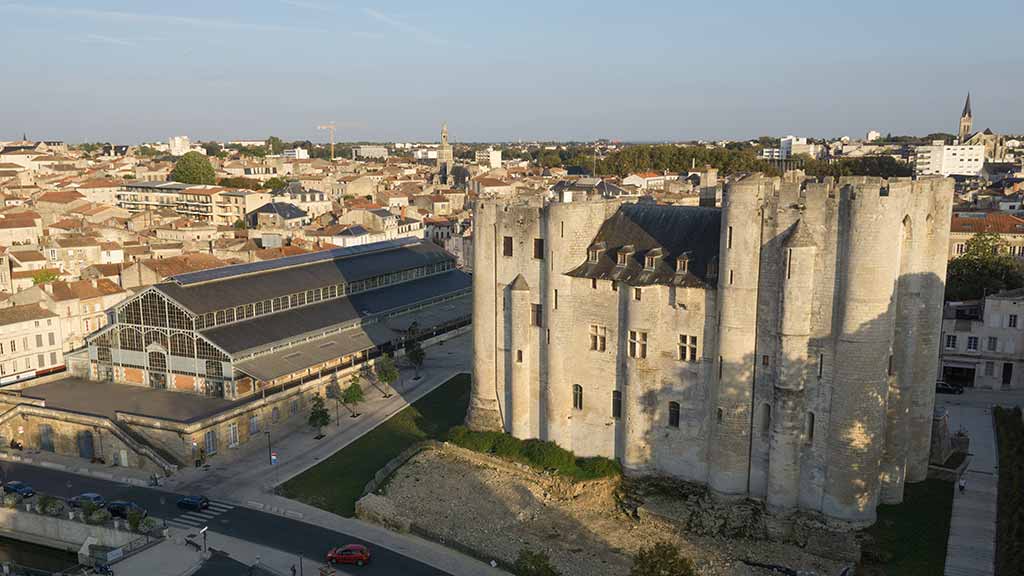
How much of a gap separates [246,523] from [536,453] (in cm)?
1768

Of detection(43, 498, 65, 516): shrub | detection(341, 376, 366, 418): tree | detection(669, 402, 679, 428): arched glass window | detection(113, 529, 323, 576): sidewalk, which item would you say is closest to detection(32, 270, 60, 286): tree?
detection(341, 376, 366, 418): tree

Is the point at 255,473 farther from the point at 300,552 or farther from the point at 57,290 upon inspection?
the point at 57,290

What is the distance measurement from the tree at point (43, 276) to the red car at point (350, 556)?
201 feet

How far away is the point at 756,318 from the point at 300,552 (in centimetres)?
2726

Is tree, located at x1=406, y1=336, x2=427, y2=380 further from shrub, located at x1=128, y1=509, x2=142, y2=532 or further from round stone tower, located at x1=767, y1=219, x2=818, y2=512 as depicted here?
round stone tower, located at x1=767, y1=219, x2=818, y2=512

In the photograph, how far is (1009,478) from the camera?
47.1 m

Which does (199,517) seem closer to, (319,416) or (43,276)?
(319,416)

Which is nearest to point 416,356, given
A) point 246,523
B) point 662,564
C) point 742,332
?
point 246,523

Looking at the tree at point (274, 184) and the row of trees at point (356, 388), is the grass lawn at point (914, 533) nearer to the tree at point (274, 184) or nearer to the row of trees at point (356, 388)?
the row of trees at point (356, 388)

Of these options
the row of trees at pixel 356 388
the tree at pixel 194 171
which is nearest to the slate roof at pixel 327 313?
the row of trees at pixel 356 388

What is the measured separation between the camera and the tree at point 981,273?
74275 millimetres

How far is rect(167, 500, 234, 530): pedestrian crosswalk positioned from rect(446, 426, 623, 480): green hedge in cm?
1485

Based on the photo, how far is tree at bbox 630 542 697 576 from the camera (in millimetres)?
29984

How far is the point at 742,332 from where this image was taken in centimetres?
4334
